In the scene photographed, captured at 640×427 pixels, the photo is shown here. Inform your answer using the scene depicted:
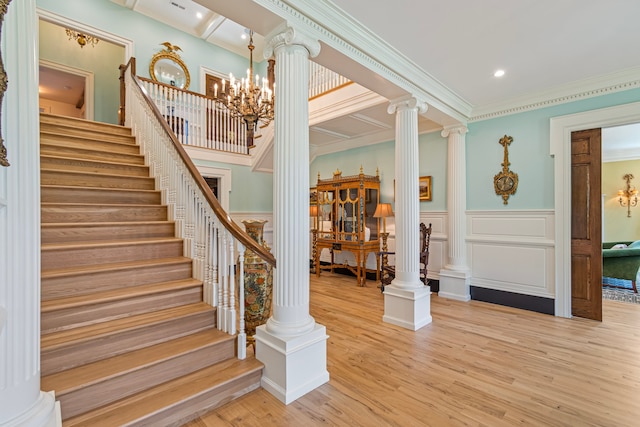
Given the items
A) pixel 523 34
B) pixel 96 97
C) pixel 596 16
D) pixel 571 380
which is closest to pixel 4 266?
pixel 571 380

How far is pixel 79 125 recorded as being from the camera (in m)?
3.91

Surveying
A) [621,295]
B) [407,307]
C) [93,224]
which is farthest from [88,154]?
[621,295]

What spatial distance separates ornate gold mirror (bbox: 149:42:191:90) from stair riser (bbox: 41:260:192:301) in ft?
16.8

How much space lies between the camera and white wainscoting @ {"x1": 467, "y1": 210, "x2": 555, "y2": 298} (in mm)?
3838

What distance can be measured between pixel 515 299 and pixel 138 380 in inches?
176

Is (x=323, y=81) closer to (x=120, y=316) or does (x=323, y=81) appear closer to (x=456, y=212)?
(x=456, y=212)

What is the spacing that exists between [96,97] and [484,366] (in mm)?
7715

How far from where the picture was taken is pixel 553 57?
9.70 feet

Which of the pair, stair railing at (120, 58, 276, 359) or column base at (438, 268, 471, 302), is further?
column base at (438, 268, 471, 302)

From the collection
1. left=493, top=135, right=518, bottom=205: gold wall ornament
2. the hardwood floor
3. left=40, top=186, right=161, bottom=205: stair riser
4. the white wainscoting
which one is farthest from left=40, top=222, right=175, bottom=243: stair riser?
left=493, top=135, right=518, bottom=205: gold wall ornament

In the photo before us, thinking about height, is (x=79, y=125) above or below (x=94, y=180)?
above

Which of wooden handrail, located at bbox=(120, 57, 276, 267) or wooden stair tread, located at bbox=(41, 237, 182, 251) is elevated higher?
wooden handrail, located at bbox=(120, 57, 276, 267)

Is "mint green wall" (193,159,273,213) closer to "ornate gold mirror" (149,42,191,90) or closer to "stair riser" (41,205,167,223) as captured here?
"ornate gold mirror" (149,42,191,90)

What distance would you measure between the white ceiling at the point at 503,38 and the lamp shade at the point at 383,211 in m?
1.76
